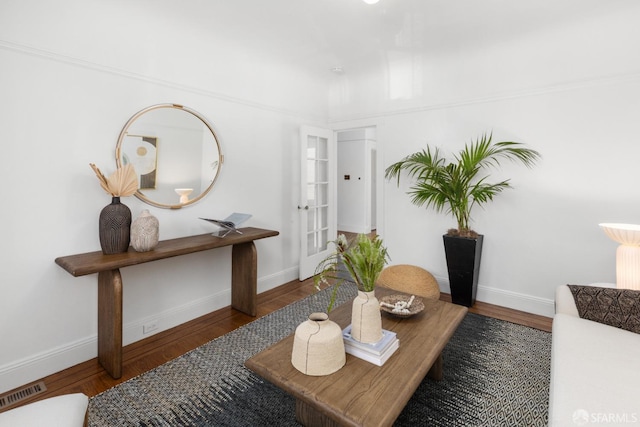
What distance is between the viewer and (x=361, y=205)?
23.3ft

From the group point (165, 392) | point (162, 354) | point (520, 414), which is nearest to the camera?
point (520, 414)

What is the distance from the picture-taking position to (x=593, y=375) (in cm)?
133

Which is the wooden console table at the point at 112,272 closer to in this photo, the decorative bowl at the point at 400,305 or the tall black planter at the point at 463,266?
the decorative bowl at the point at 400,305

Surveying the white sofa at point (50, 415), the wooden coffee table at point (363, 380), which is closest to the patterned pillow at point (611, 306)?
the wooden coffee table at point (363, 380)

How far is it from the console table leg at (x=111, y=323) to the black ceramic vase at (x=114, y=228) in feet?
0.56

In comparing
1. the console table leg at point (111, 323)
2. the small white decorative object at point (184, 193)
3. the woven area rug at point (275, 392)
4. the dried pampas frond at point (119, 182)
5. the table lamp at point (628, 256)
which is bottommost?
the woven area rug at point (275, 392)

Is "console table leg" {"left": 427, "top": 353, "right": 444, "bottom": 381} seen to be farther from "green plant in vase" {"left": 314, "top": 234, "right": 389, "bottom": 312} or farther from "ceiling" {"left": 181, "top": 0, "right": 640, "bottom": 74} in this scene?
"ceiling" {"left": 181, "top": 0, "right": 640, "bottom": 74}

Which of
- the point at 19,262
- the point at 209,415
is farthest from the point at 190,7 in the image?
the point at 209,415

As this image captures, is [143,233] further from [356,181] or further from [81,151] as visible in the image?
[356,181]

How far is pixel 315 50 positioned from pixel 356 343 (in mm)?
2800

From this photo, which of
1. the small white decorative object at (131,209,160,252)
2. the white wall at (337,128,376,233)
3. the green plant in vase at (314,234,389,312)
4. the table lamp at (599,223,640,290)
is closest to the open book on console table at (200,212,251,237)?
the small white decorative object at (131,209,160,252)

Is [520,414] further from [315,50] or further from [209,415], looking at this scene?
[315,50]

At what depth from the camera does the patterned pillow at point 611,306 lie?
1.71 m

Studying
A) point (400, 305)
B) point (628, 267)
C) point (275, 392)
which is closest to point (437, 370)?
point (400, 305)
